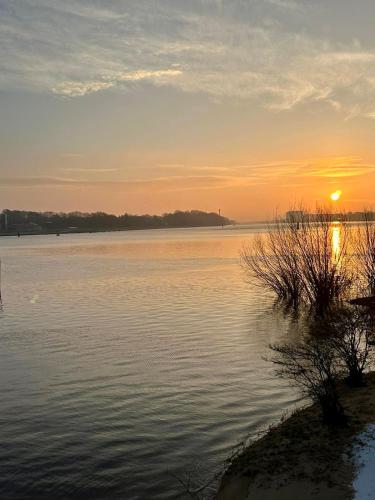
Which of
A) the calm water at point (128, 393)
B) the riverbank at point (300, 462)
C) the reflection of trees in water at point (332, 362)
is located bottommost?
the calm water at point (128, 393)

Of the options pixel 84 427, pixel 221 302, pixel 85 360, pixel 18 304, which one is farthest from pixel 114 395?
pixel 18 304

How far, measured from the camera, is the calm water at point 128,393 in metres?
11.1

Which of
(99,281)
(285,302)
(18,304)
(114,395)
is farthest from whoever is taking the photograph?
(99,281)

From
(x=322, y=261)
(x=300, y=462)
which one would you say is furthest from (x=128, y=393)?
(x=322, y=261)

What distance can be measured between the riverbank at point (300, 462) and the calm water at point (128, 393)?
3.41ft

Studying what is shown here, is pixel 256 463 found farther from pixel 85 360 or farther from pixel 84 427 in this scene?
pixel 85 360

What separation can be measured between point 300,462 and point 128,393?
7.80 metres

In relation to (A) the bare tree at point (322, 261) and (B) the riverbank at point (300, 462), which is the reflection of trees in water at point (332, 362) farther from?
(A) the bare tree at point (322, 261)

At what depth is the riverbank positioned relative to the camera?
8.69m

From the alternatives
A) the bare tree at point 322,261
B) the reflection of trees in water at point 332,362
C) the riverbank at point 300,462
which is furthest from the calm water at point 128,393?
the bare tree at point 322,261

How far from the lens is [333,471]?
29.5 feet

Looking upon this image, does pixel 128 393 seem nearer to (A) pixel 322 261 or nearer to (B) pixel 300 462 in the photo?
(B) pixel 300 462

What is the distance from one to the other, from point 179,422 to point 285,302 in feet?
73.0

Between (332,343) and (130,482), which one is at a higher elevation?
(332,343)
